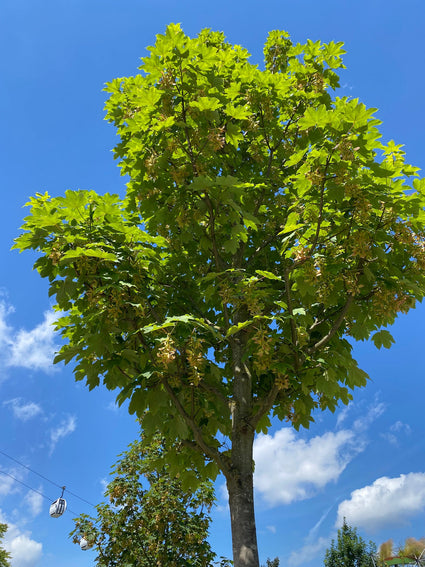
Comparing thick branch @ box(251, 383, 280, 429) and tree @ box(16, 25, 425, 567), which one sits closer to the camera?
tree @ box(16, 25, 425, 567)

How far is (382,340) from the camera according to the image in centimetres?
566

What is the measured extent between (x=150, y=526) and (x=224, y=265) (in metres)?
8.89

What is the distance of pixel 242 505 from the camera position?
5473 mm

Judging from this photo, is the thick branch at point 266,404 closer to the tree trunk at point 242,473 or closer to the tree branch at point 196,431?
the tree trunk at point 242,473

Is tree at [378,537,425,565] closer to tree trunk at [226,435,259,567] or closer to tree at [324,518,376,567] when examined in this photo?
tree at [324,518,376,567]

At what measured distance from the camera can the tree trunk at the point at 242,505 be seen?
5.20 metres

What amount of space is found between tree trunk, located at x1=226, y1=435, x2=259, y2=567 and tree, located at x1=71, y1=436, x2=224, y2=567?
19.8ft

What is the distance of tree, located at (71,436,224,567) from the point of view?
11.3 m

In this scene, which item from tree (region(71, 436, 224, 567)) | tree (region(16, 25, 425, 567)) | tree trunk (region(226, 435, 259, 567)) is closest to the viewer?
tree (region(16, 25, 425, 567))

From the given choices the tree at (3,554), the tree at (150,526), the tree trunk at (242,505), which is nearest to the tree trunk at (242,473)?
the tree trunk at (242,505)

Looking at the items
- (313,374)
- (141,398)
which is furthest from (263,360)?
(141,398)

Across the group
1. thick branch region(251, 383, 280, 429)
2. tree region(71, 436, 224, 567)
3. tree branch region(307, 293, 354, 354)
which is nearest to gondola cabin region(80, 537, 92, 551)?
tree region(71, 436, 224, 567)

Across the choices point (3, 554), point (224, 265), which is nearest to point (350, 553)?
point (3, 554)

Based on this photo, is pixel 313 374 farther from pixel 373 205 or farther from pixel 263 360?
pixel 373 205
